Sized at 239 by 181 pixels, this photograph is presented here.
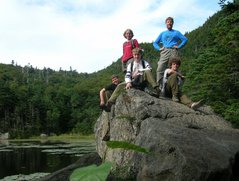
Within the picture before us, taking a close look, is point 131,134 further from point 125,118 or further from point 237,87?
point 237,87

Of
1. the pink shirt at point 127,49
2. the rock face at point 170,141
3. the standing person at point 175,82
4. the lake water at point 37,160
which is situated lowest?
the lake water at point 37,160

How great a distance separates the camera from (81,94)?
120625 millimetres

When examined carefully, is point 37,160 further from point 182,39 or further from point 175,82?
point 175,82

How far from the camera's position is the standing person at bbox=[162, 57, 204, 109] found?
738 cm

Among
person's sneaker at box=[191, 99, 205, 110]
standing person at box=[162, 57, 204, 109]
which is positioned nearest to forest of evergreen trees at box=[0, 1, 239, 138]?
standing person at box=[162, 57, 204, 109]

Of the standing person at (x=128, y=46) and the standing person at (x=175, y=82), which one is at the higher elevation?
the standing person at (x=128, y=46)

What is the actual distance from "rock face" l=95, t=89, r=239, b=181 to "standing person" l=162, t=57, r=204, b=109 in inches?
7.8

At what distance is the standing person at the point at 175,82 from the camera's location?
7.38 meters

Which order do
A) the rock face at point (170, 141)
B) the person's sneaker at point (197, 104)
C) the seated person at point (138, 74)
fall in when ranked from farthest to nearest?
the seated person at point (138, 74), the person's sneaker at point (197, 104), the rock face at point (170, 141)

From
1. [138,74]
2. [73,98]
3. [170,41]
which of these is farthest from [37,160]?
[73,98]

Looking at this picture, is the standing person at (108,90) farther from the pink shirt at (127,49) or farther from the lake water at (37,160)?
the lake water at (37,160)

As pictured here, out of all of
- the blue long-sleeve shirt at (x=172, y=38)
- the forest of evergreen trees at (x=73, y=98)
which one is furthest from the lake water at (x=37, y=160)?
the blue long-sleeve shirt at (x=172, y=38)

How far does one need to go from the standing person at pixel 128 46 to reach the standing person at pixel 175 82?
43.1 inches

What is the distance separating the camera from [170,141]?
16.0 feet
